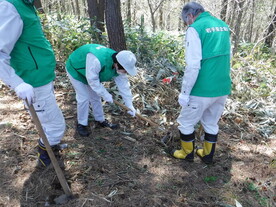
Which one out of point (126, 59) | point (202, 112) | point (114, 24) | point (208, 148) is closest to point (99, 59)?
point (126, 59)

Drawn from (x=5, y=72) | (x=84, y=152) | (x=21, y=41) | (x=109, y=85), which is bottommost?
(x=84, y=152)

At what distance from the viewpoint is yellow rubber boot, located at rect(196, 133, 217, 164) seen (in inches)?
133

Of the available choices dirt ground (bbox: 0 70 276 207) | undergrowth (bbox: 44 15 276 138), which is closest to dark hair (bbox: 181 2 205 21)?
dirt ground (bbox: 0 70 276 207)

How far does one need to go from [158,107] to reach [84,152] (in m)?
1.87

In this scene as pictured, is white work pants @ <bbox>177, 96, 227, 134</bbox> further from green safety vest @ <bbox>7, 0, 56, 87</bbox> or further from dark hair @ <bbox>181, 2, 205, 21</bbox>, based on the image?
green safety vest @ <bbox>7, 0, 56, 87</bbox>

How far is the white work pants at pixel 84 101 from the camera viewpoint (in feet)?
11.7

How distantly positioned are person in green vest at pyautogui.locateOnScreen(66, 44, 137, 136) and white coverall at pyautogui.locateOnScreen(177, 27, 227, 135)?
0.73 metres

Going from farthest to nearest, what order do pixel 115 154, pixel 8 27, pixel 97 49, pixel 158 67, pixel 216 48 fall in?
pixel 158 67, pixel 115 154, pixel 97 49, pixel 216 48, pixel 8 27

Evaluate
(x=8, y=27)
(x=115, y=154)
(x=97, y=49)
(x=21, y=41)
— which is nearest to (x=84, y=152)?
(x=115, y=154)

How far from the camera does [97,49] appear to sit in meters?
3.22

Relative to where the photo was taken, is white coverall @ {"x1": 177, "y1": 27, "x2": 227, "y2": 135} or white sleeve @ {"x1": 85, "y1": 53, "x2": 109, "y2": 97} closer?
white coverall @ {"x1": 177, "y1": 27, "x2": 227, "y2": 135}

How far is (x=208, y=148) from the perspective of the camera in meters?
3.40

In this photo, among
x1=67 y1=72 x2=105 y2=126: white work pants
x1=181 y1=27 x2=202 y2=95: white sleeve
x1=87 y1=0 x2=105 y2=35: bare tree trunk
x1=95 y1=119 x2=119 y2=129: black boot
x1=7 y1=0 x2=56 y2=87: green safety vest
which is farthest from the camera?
x1=87 y1=0 x2=105 y2=35: bare tree trunk

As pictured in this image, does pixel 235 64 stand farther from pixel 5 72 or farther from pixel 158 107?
pixel 5 72
